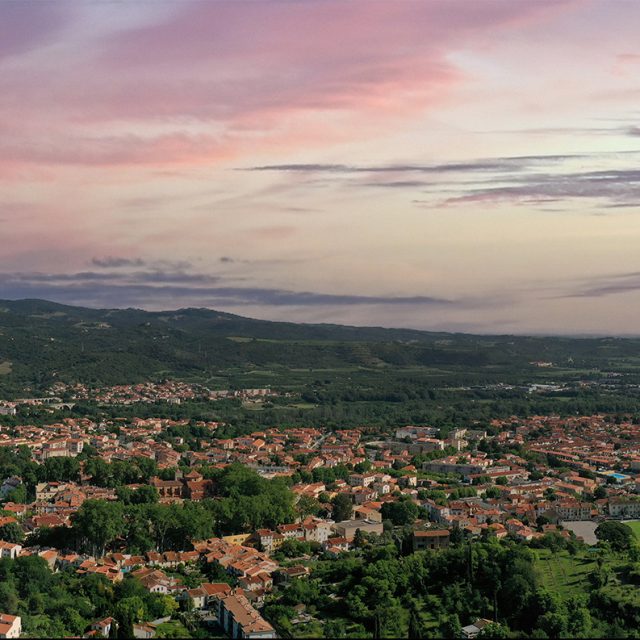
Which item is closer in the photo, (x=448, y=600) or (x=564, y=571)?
(x=448, y=600)

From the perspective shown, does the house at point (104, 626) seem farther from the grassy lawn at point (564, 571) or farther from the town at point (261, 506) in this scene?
the grassy lawn at point (564, 571)

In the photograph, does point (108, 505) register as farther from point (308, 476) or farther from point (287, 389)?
point (287, 389)

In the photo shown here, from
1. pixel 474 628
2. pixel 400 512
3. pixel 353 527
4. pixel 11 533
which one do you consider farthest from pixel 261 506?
pixel 474 628

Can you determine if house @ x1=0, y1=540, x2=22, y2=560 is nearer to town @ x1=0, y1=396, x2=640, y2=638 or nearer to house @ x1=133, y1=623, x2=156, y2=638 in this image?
town @ x1=0, y1=396, x2=640, y2=638

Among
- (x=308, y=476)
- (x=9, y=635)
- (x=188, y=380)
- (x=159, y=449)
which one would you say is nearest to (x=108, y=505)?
(x=9, y=635)

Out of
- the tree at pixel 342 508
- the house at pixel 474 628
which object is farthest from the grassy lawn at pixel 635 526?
the house at pixel 474 628

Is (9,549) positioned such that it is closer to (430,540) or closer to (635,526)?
(430,540)
